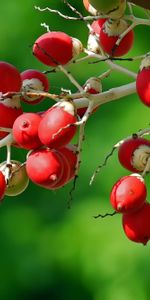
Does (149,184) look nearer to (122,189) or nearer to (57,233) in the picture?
(57,233)

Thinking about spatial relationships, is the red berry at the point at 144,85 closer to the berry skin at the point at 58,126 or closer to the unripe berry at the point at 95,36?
the berry skin at the point at 58,126

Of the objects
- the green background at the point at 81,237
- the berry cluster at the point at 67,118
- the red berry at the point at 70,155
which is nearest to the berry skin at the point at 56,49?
the berry cluster at the point at 67,118

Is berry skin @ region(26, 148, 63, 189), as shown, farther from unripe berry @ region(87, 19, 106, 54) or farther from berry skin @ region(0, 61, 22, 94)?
unripe berry @ region(87, 19, 106, 54)

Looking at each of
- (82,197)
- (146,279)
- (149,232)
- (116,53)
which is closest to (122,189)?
(149,232)

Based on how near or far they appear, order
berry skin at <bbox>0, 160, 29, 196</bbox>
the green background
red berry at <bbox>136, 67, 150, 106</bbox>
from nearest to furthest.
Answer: red berry at <bbox>136, 67, 150, 106</bbox> → berry skin at <bbox>0, 160, 29, 196</bbox> → the green background

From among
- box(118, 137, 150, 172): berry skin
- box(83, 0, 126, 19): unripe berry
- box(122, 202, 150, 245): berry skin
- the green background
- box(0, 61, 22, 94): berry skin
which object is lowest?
the green background

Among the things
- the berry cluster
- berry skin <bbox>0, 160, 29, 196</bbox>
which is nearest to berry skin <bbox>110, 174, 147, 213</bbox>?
the berry cluster

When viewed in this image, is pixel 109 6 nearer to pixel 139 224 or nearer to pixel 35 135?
pixel 35 135
